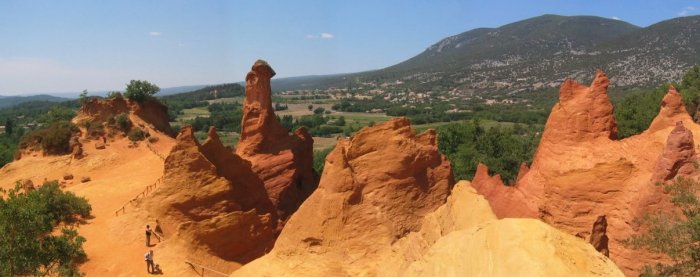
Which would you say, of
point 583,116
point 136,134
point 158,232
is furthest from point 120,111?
point 583,116

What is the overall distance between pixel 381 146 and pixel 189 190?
962 centimetres

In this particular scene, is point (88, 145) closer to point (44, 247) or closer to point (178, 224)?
point (178, 224)

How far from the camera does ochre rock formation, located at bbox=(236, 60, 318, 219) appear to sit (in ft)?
90.5

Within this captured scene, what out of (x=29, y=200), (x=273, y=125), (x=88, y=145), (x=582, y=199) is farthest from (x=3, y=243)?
(x=88, y=145)

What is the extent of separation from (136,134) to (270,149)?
21.6 meters

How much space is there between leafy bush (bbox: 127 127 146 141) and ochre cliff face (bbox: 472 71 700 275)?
1380 inches

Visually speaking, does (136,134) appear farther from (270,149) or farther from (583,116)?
(583,116)

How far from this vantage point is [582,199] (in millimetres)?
15977

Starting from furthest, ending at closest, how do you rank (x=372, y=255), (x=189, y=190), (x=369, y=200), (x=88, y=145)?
1. (x=88, y=145)
2. (x=189, y=190)
3. (x=369, y=200)
4. (x=372, y=255)

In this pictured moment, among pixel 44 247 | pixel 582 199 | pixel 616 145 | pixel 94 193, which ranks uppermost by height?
pixel 616 145

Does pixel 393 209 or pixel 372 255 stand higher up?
pixel 393 209

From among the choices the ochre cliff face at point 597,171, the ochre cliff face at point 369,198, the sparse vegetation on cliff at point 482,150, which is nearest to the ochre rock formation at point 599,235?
the ochre cliff face at point 597,171

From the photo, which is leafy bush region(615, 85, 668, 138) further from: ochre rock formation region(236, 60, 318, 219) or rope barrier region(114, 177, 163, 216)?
rope barrier region(114, 177, 163, 216)

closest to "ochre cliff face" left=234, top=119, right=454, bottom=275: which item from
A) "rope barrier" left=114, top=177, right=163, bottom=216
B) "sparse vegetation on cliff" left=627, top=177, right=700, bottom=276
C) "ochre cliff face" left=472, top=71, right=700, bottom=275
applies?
"ochre cliff face" left=472, top=71, right=700, bottom=275
